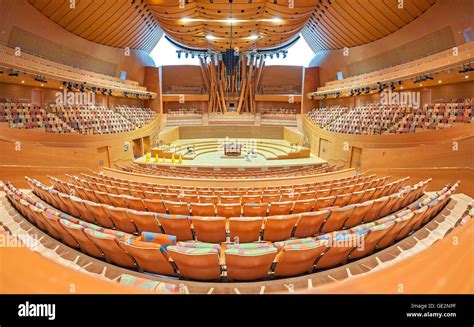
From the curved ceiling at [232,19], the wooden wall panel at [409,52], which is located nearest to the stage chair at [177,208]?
the curved ceiling at [232,19]

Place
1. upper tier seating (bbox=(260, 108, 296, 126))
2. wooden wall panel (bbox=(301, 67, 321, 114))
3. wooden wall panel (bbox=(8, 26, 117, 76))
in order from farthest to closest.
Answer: wooden wall panel (bbox=(301, 67, 321, 114)) < upper tier seating (bbox=(260, 108, 296, 126)) < wooden wall panel (bbox=(8, 26, 117, 76))

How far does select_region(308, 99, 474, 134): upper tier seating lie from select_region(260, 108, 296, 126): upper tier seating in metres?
4.39

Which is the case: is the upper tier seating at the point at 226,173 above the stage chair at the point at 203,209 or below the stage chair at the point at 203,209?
below

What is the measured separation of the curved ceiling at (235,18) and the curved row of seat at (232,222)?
1332cm

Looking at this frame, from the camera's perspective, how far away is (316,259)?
228 cm

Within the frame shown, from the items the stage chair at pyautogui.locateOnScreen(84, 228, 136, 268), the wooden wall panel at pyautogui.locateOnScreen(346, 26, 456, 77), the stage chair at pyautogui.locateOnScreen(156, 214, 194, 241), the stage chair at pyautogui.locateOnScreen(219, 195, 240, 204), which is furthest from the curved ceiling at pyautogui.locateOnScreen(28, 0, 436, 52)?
the stage chair at pyautogui.locateOnScreen(84, 228, 136, 268)

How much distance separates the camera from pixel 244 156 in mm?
14805

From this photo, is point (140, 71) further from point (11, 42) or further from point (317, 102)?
point (317, 102)

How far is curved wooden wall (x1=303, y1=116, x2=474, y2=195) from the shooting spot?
20.1ft

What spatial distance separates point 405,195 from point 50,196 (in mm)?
5510

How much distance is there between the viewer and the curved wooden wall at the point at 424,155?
612 centimetres

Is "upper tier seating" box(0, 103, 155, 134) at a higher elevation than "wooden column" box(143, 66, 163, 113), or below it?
below

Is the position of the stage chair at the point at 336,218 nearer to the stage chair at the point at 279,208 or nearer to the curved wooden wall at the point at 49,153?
the stage chair at the point at 279,208

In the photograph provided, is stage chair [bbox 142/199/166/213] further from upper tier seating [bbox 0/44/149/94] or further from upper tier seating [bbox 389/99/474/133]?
upper tier seating [bbox 389/99/474/133]
